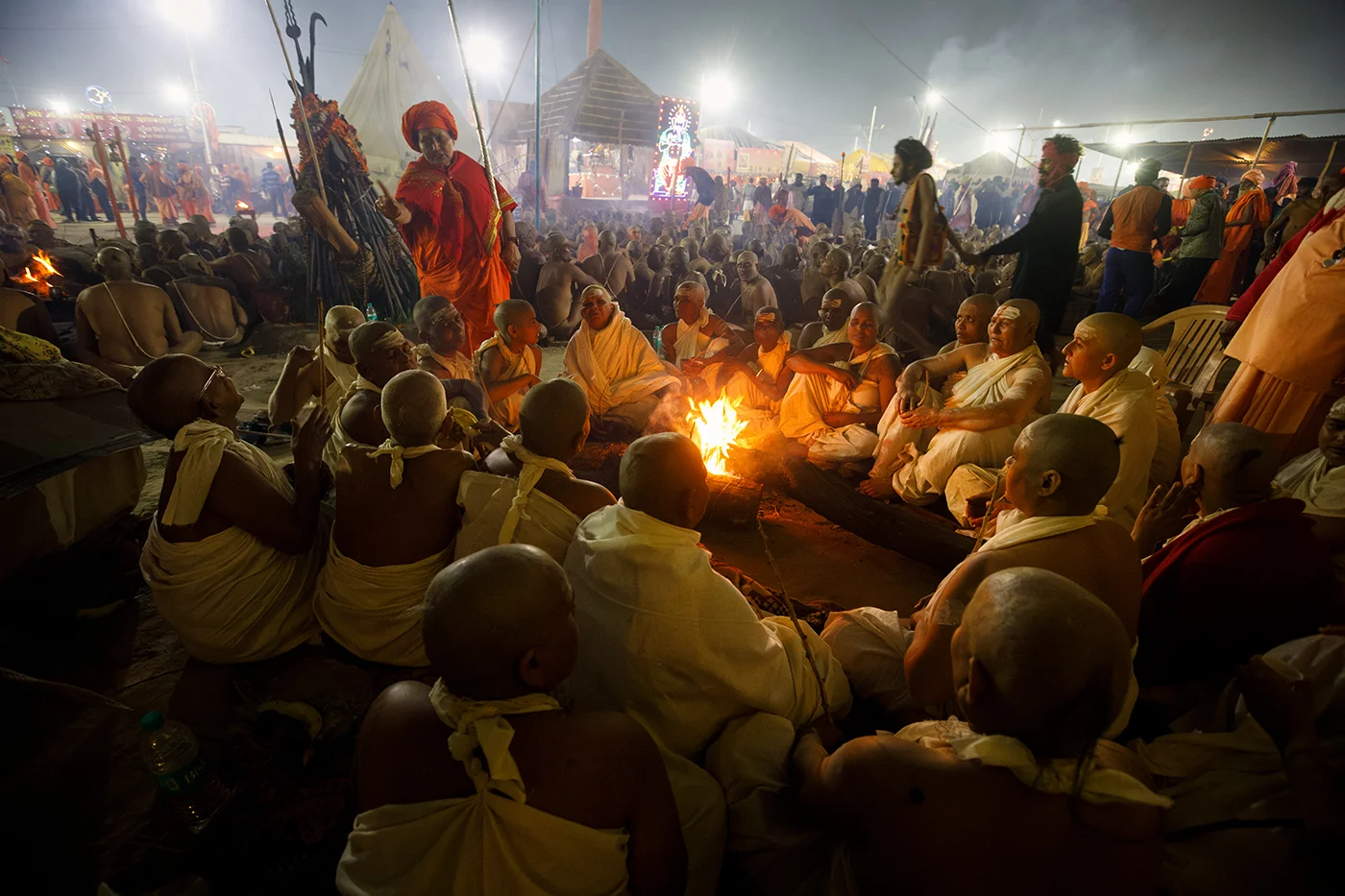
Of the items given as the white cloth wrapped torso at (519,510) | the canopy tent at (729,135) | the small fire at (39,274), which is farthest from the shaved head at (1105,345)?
the canopy tent at (729,135)

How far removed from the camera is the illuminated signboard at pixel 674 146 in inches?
1378

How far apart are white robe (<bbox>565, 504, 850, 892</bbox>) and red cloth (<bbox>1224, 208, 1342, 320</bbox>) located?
5065mm

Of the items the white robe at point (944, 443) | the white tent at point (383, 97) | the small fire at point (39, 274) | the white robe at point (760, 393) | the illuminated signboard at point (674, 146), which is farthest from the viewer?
the illuminated signboard at point (674, 146)

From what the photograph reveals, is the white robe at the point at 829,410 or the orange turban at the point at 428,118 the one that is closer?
the white robe at the point at 829,410

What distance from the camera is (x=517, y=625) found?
4.73 feet

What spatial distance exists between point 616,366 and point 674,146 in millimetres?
34295

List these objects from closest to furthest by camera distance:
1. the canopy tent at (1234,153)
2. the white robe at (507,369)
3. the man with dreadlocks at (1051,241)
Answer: the white robe at (507,369) < the man with dreadlocks at (1051,241) < the canopy tent at (1234,153)

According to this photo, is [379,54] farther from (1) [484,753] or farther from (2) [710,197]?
(1) [484,753]

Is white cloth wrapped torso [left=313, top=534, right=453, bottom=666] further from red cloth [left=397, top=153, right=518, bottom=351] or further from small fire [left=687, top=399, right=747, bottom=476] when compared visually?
red cloth [left=397, top=153, right=518, bottom=351]

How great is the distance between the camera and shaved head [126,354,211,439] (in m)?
2.83

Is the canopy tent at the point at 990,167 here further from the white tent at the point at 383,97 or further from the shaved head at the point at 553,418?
the shaved head at the point at 553,418

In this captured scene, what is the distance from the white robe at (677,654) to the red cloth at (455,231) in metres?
6.10

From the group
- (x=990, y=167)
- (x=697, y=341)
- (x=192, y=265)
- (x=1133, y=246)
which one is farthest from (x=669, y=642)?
(x=990, y=167)

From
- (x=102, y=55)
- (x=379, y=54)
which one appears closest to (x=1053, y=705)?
(x=379, y=54)
